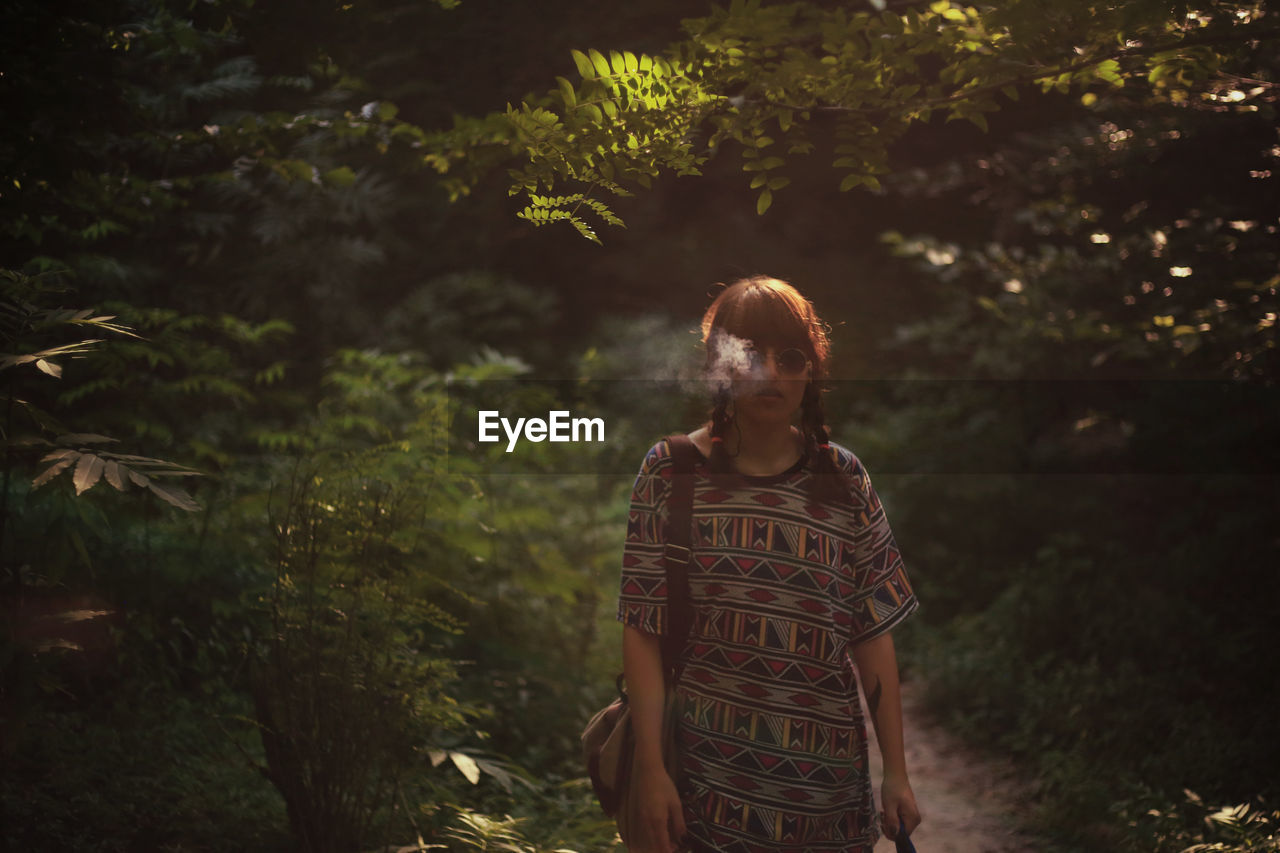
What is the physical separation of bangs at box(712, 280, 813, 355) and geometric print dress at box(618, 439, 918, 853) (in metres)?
0.33

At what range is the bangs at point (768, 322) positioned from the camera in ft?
7.55

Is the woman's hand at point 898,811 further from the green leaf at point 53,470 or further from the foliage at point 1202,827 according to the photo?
the foliage at point 1202,827

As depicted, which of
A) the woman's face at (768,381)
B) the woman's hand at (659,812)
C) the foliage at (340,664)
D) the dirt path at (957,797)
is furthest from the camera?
the dirt path at (957,797)

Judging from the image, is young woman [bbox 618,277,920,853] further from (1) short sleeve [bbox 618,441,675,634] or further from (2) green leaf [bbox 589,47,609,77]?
(2) green leaf [bbox 589,47,609,77]

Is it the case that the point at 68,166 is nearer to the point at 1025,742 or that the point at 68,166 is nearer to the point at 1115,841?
the point at 1115,841

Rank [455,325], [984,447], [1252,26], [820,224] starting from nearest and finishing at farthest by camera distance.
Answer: [1252,26], [984,447], [455,325], [820,224]

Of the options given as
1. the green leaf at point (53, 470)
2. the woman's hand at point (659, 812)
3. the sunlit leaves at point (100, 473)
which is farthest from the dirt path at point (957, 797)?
the green leaf at point (53, 470)

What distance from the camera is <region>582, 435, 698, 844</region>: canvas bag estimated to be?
2.24m

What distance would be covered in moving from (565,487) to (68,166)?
5.56 m

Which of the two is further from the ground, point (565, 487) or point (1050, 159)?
point (1050, 159)

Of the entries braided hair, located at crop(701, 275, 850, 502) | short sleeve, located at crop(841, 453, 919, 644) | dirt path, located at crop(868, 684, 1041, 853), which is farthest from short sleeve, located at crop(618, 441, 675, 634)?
dirt path, located at crop(868, 684, 1041, 853)

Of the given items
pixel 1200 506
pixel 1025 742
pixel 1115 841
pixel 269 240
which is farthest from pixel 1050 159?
pixel 269 240

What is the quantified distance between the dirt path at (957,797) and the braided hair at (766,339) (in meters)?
2.98

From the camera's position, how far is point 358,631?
11.2ft
